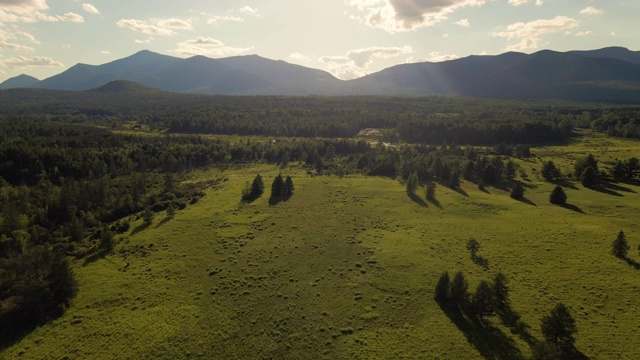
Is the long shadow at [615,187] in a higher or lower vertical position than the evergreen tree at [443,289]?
higher

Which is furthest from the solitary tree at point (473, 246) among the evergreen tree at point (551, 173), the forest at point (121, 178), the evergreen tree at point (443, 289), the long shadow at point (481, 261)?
the evergreen tree at point (551, 173)

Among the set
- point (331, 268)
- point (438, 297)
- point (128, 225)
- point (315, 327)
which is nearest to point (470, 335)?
point (438, 297)

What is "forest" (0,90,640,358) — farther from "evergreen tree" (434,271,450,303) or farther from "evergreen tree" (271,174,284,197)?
"evergreen tree" (434,271,450,303)

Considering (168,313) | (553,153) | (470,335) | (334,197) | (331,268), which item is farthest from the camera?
(553,153)

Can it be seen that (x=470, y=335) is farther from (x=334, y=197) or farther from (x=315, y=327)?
(x=334, y=197)

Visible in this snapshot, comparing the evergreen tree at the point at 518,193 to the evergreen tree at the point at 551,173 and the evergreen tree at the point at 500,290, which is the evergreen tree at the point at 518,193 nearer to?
the evergreen tree at the point at 551,173

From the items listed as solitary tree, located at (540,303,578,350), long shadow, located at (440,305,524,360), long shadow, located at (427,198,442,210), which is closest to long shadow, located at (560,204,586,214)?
long shadow, located at (427,198,442,210)
